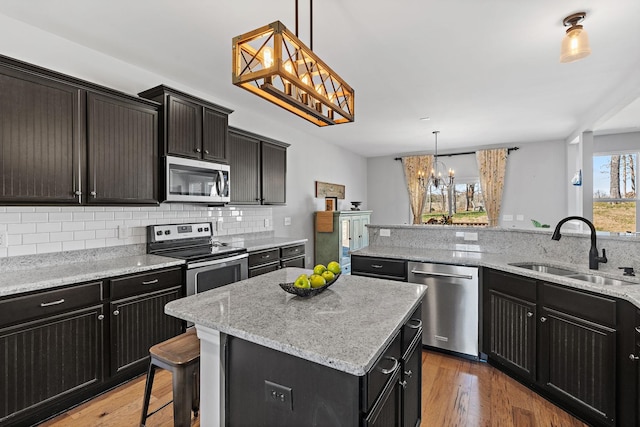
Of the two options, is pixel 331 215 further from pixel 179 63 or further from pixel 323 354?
pixel 323 354

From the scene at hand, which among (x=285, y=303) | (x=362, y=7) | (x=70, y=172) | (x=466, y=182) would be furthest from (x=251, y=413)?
(x=466, y=182)

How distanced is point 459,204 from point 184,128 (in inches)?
240

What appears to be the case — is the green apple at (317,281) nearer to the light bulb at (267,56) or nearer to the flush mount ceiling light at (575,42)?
the light bulb at (267,56)

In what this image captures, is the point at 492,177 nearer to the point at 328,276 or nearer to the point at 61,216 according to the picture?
the point at 328,276

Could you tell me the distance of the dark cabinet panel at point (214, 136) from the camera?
3.05 metres

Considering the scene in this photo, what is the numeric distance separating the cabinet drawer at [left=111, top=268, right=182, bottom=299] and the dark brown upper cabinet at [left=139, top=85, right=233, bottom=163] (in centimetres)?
106

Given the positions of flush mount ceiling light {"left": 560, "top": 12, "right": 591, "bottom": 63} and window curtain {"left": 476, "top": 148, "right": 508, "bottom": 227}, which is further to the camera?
window curtain {"left": 476, "top": 148, "right": 508, "bottom": 227}

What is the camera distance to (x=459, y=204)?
7.04 metres

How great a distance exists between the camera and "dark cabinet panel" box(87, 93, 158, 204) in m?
2.31

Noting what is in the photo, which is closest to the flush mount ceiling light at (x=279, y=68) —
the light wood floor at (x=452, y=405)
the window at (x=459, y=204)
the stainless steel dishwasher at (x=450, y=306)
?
the stainless steel dishwasher at (x=450, y=306)

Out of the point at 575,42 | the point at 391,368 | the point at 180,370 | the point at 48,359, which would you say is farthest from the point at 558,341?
the point at 48,359

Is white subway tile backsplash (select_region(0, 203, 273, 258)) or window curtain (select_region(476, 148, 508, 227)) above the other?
window curtain (select_region(476, 148, 508, 227))

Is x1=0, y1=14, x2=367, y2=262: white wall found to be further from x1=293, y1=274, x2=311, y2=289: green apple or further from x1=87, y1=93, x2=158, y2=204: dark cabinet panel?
x1=293, y1=274, x2=311, y2=289: green apple

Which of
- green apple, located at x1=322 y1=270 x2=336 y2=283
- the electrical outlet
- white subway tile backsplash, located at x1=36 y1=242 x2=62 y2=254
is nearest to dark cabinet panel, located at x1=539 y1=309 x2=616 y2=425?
green apple, located at x1=322 y1=270 x2=336 y2=283
